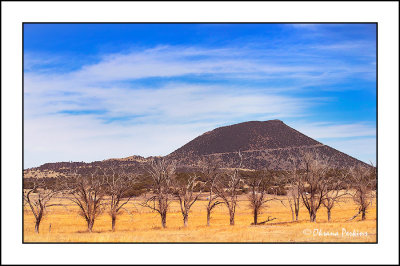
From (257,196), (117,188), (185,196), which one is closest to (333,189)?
(257,196)

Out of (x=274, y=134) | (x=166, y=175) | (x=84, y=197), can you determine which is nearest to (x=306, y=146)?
(x=274, y=134)

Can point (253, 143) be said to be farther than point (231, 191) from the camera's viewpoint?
Yes

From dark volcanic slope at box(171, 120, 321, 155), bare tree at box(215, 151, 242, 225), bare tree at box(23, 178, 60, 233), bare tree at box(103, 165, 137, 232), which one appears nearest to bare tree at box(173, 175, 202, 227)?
bare tree at box(215, 151, 242, 225)

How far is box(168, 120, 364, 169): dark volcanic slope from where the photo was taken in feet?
265

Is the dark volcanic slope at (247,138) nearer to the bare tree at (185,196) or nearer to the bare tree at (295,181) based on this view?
the bare tree at (295,181)

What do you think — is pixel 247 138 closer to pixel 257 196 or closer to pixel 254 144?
pixel 254 144

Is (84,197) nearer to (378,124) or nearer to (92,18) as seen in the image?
(92,18)

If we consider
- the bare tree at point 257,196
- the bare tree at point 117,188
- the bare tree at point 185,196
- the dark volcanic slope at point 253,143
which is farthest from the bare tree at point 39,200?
the dark volcanic slope at point 253,143

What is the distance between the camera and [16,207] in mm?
17172

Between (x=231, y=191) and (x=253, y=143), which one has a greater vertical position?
(x=253, y=143)

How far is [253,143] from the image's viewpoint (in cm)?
9975

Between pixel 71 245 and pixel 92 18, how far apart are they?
9943 millimetres

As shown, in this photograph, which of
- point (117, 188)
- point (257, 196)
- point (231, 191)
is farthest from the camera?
point (257, 196)

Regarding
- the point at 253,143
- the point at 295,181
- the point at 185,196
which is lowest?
the point at 185,196
